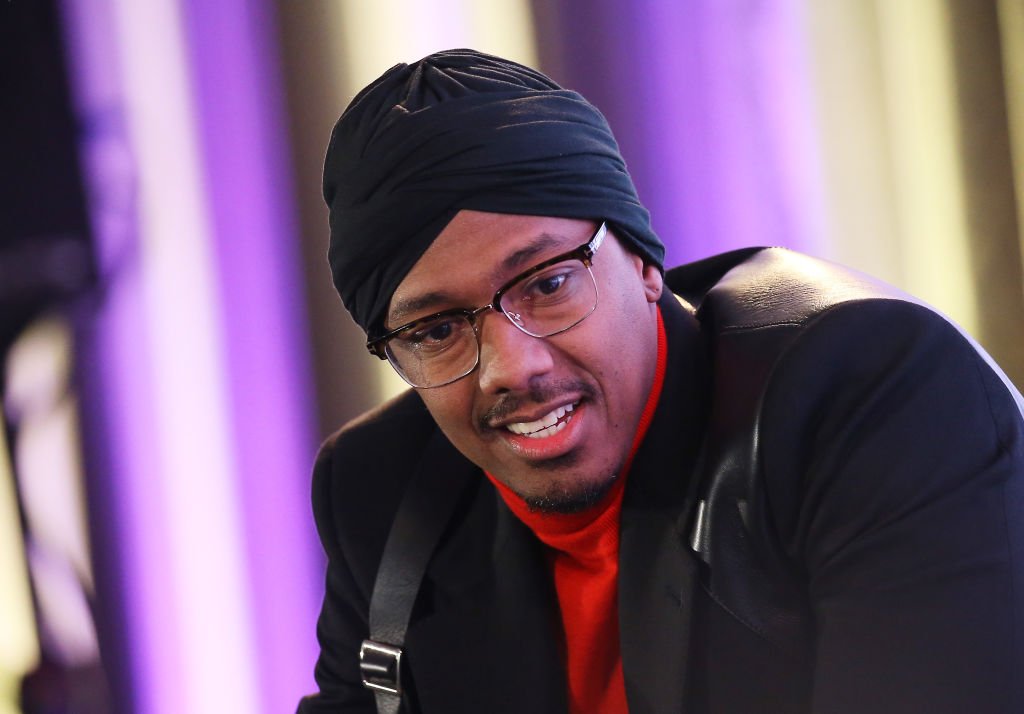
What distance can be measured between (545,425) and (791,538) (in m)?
0.31

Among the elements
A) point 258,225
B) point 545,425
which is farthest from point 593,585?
point 258,225

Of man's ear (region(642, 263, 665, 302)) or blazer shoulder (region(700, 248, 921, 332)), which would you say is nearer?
blazer shoulder (region(700, 248, 921, 332))

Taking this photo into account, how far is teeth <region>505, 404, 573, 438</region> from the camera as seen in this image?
129 cm

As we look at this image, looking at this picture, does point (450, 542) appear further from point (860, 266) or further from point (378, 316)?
point (860, 266)

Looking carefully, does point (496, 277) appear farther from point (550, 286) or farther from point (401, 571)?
point (401, 571)

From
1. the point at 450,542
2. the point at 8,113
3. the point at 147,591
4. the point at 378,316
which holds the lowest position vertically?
the point at 147,591

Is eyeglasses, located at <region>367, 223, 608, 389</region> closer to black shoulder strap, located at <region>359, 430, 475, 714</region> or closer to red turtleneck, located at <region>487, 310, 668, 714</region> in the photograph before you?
red turtleneck, located at <region>487, 310, 668, 714</region>

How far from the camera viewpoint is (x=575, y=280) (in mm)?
1300

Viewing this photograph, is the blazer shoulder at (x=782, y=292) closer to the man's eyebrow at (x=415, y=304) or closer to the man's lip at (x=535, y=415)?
the man's lip at (x=535, y=415)

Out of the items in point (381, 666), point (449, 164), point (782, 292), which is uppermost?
point (449, 164)

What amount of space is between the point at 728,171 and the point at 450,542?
1056 millimetres

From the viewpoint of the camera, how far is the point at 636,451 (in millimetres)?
1384

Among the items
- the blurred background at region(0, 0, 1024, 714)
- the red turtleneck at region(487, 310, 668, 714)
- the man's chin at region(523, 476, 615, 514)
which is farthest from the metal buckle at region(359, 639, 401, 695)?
the blurred background at region(0, 0, 1024, 714)

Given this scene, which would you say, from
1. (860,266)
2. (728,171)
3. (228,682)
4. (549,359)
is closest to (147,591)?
(228,682)
